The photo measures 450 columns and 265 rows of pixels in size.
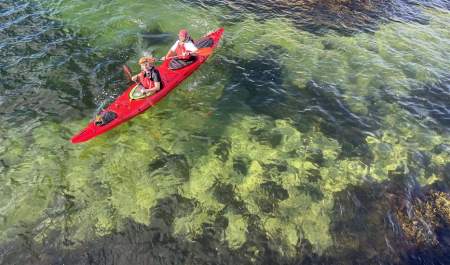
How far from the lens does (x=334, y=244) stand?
11086 millimetres

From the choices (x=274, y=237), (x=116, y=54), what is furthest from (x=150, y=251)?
(x=116, y=54)

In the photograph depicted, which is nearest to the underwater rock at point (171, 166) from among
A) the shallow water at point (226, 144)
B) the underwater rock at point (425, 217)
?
the shallow water at point (226, 144)

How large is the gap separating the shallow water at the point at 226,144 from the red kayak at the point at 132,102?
15.1 inches

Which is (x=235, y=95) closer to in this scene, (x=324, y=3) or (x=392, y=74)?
(x=392, y=74)

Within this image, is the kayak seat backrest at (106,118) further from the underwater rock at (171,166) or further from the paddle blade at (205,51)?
the paddle blade at (205,51)

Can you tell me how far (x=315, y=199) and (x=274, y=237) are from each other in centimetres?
A: 213

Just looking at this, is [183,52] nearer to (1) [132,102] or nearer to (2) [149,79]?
(2) [149,79]

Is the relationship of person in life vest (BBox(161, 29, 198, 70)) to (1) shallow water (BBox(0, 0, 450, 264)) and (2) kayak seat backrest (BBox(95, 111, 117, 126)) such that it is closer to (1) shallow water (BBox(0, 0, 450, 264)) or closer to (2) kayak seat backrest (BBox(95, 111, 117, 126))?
(1) shallow water (BBox(0, 0, 450, 264))

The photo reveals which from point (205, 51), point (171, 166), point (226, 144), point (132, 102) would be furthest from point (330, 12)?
point (171, 166)

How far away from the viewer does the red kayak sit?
12898 mm

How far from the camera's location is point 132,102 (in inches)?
556

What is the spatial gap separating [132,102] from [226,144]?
389cm

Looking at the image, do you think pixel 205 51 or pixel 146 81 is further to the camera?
pixel 205 51

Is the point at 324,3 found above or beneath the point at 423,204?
above
